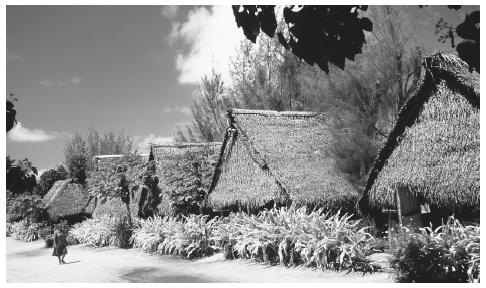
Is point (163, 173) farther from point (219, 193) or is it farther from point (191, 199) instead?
point (219, 193)

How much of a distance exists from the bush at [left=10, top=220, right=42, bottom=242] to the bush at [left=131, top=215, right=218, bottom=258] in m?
14.3

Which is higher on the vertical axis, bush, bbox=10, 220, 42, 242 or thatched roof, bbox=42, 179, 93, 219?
thatched roof, bbox=42, 179, 93, 219

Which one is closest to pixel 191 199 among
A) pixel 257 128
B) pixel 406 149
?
pixel 257 128

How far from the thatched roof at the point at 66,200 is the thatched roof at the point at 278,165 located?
50.5ft

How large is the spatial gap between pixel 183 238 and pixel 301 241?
4.85 metres

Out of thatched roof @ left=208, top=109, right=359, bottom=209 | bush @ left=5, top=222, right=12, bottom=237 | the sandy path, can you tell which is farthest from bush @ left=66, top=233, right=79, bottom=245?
bush @ left=5, top=222, right=12, bottom=237

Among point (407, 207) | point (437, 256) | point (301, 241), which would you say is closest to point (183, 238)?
point (301, 241)

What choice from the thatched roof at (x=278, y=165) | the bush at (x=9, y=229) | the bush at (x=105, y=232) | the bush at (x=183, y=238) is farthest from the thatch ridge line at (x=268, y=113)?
the bush at (x=9, y=229)

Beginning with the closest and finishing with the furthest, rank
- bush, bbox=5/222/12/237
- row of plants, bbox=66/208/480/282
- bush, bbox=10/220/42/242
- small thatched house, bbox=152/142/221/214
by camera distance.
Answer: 1. row of plants, bbox=66/208/480/282
2. small thatched house, bbox=152/142/221/214
3. bush, bbox=10/220/42/242
4. bush, bbox=5/222/12/237

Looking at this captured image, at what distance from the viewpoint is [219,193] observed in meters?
13.7

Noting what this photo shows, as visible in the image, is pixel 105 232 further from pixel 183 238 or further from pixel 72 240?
pixel 183 238

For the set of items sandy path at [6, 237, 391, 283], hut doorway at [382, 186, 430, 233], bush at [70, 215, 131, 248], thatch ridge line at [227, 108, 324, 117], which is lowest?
sandy path at [6, 237, 391, 283]

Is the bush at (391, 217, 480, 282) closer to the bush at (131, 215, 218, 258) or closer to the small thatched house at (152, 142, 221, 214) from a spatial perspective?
the bush at (131, 215, 218, 258)

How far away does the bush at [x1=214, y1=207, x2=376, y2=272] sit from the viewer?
822 cm
